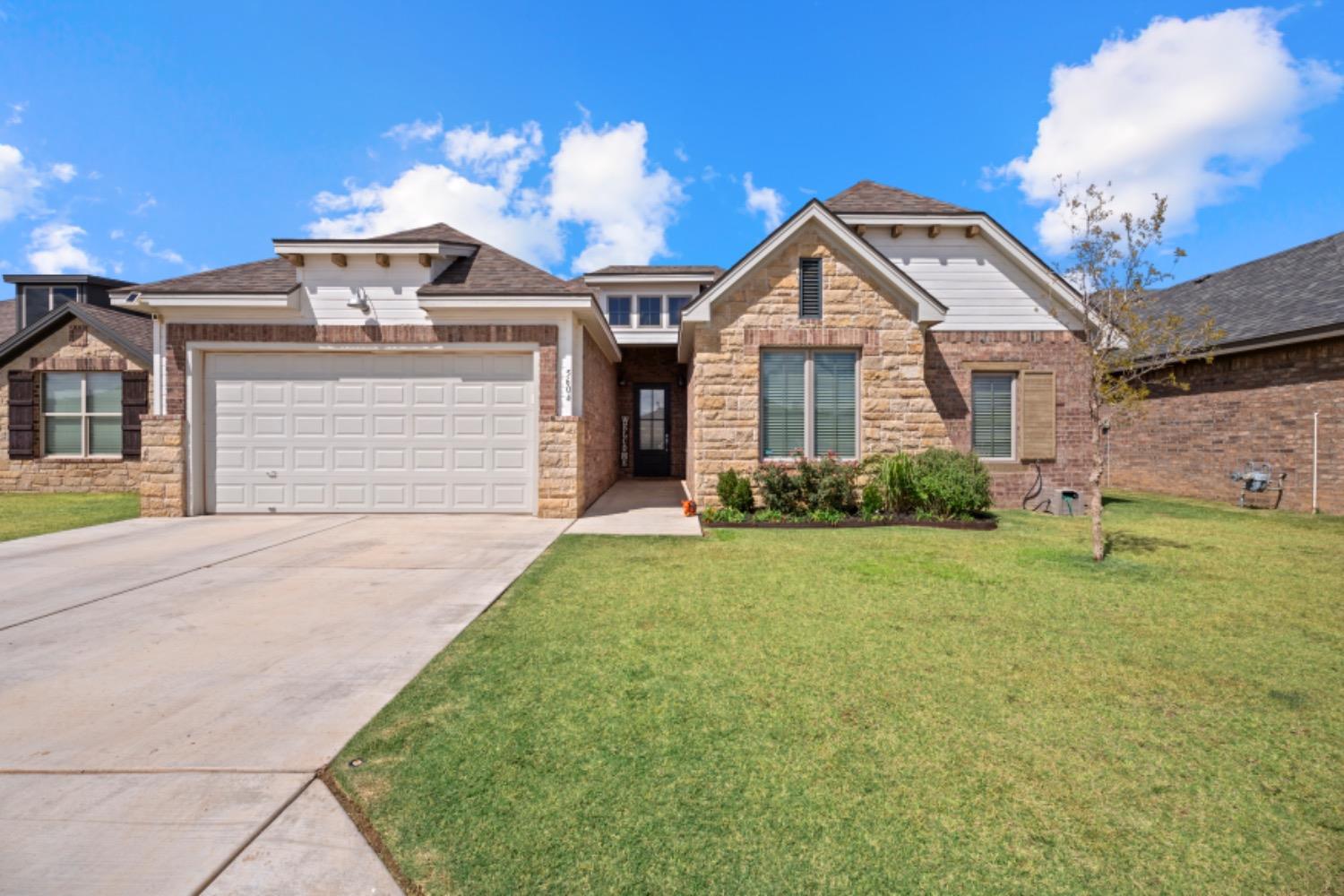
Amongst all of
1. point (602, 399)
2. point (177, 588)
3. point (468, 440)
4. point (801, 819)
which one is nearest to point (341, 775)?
point (801, 819)

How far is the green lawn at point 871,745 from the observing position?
2.14 metres

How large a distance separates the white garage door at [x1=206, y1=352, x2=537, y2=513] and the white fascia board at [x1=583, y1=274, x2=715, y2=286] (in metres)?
9.65

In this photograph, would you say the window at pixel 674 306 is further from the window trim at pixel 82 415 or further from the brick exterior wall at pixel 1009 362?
the window trim at pixel 82 415

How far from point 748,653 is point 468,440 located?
7895mm

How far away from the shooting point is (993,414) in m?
12.3

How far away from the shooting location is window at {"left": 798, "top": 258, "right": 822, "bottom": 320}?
10680 millimetres

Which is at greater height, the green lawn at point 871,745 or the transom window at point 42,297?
the transom window at point 42,297

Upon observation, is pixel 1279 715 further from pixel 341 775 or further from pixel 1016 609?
pixel 341 775

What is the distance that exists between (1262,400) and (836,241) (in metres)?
10.3

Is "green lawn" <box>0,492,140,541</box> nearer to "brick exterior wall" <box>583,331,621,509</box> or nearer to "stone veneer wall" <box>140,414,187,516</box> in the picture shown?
"stone veneer wall" <box>140,414,187,516</box>

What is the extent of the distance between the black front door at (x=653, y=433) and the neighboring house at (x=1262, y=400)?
12847mm

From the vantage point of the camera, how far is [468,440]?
10.6m

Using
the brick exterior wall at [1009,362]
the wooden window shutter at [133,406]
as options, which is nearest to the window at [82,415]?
the wooden window shutter at [133,406]

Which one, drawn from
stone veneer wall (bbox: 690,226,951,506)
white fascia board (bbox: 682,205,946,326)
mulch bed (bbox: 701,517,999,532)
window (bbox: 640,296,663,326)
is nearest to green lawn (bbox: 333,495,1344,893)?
mulch bed (bbox: 701,517,999,532)
